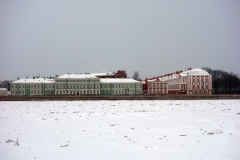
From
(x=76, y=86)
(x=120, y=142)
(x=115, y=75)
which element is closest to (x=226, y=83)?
(x=115, y=75)

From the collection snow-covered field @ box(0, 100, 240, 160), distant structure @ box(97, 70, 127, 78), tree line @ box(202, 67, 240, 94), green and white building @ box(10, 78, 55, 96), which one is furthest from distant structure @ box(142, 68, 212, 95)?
snow-covered field @ box(0, 100, 240, 160)

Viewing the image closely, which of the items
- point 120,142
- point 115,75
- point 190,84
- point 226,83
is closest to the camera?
point 120,142

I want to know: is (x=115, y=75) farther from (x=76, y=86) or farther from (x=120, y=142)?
(x=120, y=142)

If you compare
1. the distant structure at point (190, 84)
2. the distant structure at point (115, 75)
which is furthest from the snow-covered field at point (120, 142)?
the distant structure at point (115, 75)

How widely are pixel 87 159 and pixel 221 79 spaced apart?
97.5m

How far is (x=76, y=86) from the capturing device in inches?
3561

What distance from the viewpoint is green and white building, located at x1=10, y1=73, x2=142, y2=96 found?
88938 millimetres

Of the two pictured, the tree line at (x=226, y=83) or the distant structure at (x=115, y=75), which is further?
the distant structure at (x=115, y=75)

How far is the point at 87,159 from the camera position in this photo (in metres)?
6.89

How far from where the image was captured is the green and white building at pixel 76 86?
292 ft

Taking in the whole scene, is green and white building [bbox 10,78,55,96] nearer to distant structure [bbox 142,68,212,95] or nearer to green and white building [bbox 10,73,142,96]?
green and white building [bbox 10,73,142,96]

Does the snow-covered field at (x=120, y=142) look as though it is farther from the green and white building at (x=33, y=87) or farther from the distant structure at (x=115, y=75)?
the distant structure at (x=115, y=75)

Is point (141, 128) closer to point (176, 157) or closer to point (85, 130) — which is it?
point (85, 130)

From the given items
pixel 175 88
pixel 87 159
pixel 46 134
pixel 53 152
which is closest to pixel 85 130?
pixel 46 134
